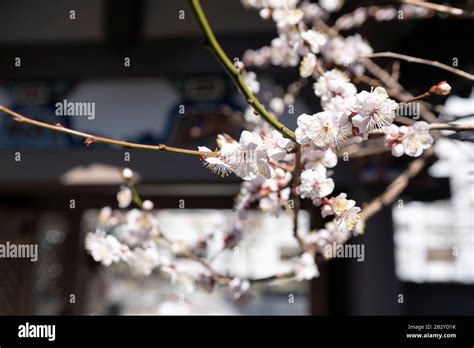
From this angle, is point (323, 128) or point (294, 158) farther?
point (294, 158)

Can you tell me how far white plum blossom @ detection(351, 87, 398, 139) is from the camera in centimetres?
85

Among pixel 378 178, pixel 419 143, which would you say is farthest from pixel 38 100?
pixel 419 143

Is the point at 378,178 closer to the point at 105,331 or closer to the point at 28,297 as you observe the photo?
the point at 105,331

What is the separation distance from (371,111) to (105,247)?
1014mm

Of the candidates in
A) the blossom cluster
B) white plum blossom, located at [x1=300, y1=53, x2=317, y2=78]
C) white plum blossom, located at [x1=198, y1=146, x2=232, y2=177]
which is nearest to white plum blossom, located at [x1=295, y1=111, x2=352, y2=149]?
the blossom cluster

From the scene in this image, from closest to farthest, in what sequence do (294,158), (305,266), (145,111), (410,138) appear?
1. (410,138)
2. (294,158)
3. (305,266)
4. (145,111)

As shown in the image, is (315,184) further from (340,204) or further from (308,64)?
(308,64)

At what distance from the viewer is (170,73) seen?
4.16 m

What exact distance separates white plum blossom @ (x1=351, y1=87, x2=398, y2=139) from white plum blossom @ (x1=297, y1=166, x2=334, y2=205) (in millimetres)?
207

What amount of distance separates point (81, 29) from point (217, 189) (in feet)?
6.18

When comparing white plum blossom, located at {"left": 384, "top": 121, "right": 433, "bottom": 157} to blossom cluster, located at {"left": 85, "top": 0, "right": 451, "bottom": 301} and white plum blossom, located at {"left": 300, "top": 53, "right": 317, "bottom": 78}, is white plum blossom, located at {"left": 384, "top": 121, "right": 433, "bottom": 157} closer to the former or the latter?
blossom cluster, located at {"left": 85, "top": 0, "right": 451, "bottom": 301}

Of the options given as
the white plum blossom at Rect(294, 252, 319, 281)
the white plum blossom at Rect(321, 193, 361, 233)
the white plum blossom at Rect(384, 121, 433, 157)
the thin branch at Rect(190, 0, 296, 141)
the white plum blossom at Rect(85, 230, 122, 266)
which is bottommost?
the white plum blossom at Rect(294, 252, 319, 281)

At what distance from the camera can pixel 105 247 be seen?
5.01ft

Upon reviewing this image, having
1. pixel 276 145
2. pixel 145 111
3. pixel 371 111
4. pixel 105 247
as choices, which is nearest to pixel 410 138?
pixel 371 111
